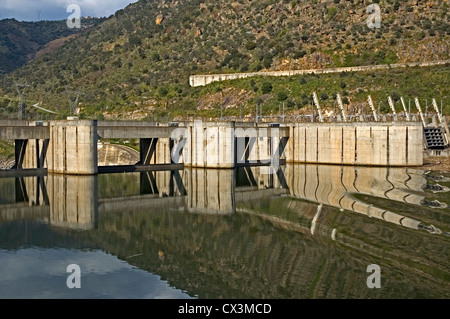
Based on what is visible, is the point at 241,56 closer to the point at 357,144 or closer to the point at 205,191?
the point at 357,144

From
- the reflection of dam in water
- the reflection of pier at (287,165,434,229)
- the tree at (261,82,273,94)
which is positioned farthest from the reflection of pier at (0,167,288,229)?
the tree at (261,82,273,94)

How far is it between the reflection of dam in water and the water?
136mm

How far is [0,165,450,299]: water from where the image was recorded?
2098 cm

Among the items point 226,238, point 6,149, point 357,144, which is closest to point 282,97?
point 357,144

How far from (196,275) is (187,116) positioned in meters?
64.7

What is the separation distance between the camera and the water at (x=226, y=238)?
2098 centimetres

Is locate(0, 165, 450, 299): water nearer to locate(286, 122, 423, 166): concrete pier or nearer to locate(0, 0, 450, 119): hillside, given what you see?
locate(286, 122, 423, 166): concrete pier

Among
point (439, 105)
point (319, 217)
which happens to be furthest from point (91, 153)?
point (439, 105)

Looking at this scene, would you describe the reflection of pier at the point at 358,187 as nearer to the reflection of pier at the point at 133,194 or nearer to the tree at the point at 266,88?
the reflection of pier at the point at 133,194

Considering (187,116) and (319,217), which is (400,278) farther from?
(187,116)

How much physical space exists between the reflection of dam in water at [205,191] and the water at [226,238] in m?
0.14

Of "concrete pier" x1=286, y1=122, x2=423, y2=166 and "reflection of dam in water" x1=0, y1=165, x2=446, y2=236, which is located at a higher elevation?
"concrete pier" x1=286, y1=122, x2=423, y2=166

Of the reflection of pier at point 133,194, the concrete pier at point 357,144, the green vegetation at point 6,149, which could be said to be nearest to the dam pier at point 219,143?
the concrete pier at point 357,144

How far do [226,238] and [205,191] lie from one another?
15.3m
